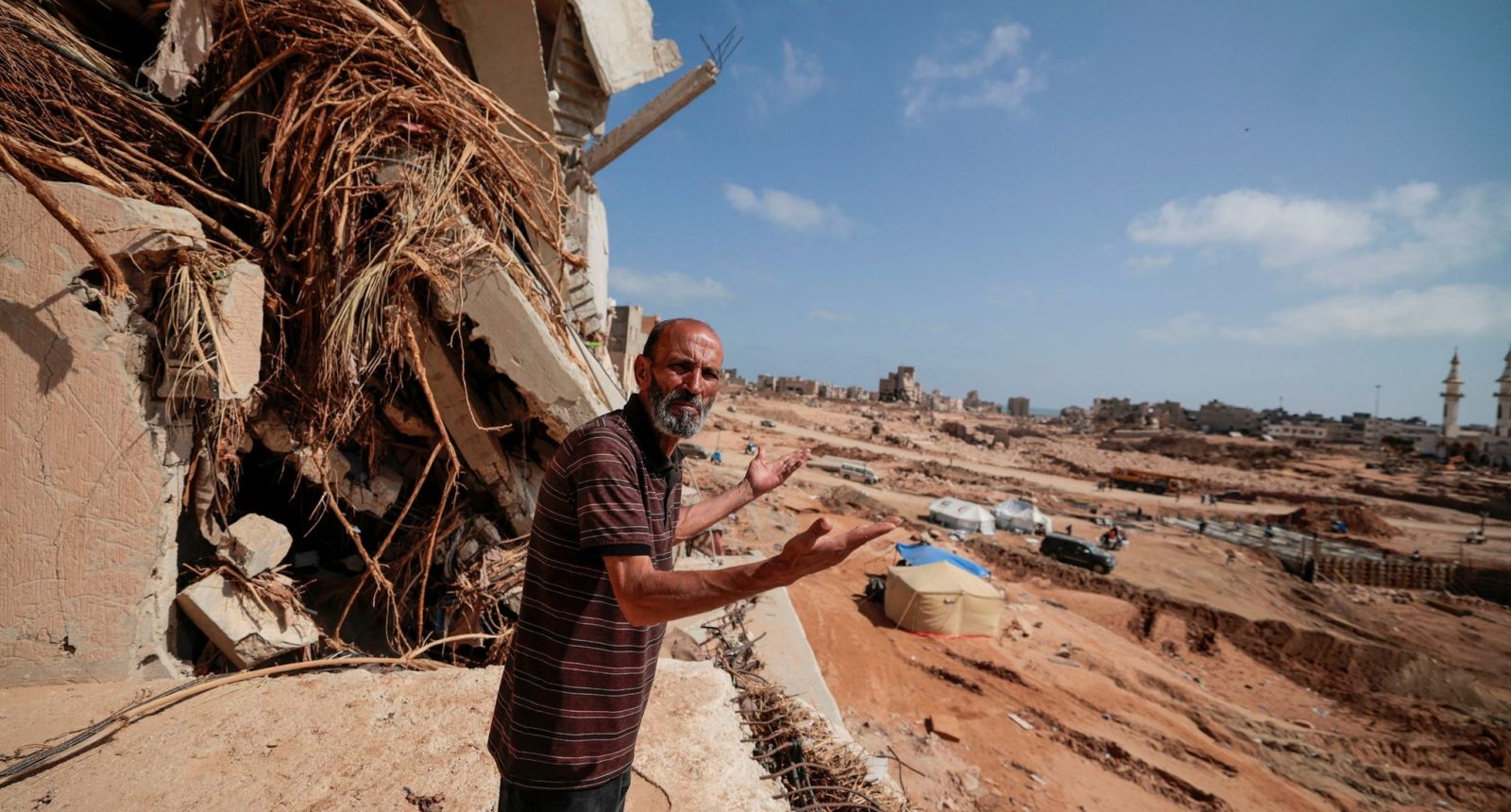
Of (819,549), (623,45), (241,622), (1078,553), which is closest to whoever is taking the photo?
(819,549)

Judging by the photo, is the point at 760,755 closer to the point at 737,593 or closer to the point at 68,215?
the point at 737,593

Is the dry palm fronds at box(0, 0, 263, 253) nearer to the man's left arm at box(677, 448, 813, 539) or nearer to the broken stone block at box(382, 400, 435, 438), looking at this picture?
the broken stone block at box(382, 400, 435, 438)

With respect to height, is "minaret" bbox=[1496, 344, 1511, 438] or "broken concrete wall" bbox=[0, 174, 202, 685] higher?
"minaret" bbox=[1496, 344, 1511, 438]

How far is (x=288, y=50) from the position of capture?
10.4ft

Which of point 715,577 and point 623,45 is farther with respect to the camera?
point 623,45

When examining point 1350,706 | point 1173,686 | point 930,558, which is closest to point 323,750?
point 930,558

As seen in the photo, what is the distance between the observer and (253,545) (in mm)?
3109

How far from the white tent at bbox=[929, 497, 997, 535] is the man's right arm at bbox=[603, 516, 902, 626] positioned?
1617 cm

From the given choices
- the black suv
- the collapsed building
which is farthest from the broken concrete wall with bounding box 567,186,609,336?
the black suv

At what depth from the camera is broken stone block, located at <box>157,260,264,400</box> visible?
2.66 meters

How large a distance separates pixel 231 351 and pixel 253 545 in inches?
43.0

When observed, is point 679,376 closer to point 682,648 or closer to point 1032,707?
point 682,648

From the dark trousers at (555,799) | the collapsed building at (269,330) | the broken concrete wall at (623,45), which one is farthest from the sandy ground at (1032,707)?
the broken concrete wall at (623,45)

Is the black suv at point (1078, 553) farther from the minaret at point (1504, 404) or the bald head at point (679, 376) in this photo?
the minaret at point (1504, 404)
